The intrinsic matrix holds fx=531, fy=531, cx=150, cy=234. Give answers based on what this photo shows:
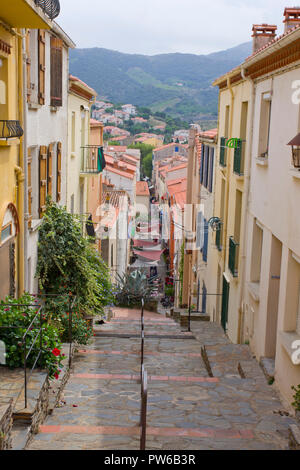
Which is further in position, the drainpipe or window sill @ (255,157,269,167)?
the drainpipe

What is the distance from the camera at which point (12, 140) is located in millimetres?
8562

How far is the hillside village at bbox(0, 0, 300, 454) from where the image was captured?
6.60 metres

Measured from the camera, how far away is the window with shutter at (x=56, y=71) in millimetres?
12930

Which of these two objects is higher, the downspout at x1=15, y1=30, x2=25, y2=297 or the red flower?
the downspout at x1=15, y1=30, x2=25, y2=297

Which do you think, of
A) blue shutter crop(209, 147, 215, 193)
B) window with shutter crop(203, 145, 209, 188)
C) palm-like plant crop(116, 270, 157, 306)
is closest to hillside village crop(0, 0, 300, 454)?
blue shutter crop(209, 147, 215, 193)

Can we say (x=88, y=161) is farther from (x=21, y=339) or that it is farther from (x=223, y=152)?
(x=21, y=339)

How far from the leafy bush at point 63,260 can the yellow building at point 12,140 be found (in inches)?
74.0

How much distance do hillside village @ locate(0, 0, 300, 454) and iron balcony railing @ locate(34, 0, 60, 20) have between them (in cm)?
4

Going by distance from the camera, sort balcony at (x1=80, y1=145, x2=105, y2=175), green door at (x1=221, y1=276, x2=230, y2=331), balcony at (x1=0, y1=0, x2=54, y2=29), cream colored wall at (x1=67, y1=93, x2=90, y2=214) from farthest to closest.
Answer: balcony at (x1=80, y1=145, x2=105, y2=175) → cream colored wall at (x1=67, y1=93, x2=90, y2=214) → green door at (x1=221, y1=276, x2=230, y2=331) → balcony at (x1=0, y1=0, x2=54, y2=29)

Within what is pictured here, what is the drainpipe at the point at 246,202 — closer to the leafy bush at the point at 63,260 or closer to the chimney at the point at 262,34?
the chimney at the point at 262,34

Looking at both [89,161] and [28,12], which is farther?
[89,161]

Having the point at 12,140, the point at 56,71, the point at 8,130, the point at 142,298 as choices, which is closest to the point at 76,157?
the point at 56,71

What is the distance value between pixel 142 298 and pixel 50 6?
6.25 m

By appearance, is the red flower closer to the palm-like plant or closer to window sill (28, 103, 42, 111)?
window sill (28, 103, 42, 111)
